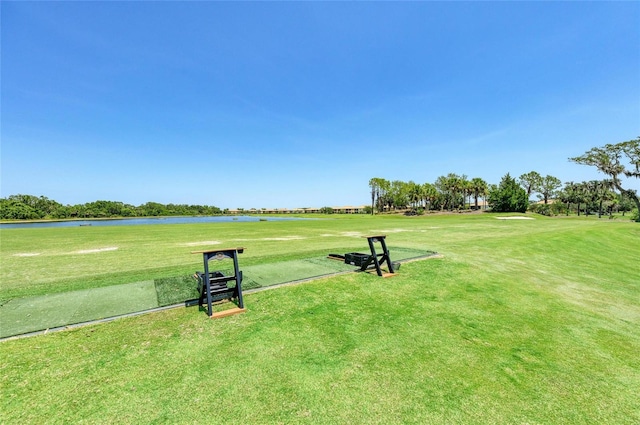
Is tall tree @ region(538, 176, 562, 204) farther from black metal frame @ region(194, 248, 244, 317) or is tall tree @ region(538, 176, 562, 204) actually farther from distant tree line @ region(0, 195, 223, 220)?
distant tree line @ region(0, 195, 223, 220)

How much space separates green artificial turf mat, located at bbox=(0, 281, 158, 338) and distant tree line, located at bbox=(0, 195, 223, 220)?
5159 inches

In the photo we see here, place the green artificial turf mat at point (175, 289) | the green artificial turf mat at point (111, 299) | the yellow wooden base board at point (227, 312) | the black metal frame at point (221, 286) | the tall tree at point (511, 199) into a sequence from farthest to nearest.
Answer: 1. the tall tree at point (511, 199)
2. the green artificial turf mat at point (175, 289)
3. the black metal frame at point (221, 286)
4. the yellow wooden base board at point (227, 312)
5. the green artificial turf mat at point (111, 299)

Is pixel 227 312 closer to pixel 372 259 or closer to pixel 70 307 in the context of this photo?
pixel 70 307

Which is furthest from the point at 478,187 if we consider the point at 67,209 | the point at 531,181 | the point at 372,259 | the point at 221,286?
the point at 67,209

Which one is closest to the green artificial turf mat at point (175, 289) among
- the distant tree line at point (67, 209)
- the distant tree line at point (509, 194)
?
the distant tree line at point (509, 194)

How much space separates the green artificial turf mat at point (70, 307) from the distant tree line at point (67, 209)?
430 ft

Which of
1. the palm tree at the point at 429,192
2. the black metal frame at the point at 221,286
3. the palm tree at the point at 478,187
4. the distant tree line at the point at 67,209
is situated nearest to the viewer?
the black metal frame at the point at 221,286

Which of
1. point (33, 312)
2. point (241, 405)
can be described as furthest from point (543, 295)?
point (33, 312)

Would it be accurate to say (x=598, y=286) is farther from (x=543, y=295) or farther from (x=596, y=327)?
(x=596, y=327)

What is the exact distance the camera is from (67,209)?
109 metres

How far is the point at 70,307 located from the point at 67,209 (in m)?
145

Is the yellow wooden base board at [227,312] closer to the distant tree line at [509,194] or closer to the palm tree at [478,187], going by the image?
the distant tree line at [509,194]

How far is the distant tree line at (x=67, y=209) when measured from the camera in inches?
3610

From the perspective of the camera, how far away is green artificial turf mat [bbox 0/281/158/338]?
4754mm
